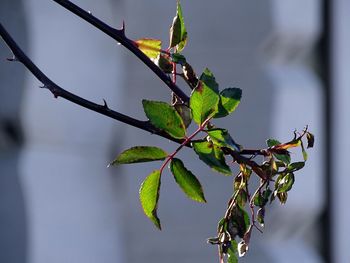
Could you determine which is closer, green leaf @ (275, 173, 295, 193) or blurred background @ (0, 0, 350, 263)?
green leaf @ (275, 173, 295, 193)

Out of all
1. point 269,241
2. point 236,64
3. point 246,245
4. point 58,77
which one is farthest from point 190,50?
point 246,245

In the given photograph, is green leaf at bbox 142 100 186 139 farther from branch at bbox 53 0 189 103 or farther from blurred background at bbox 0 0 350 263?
blurred background at bbox 0 0 350 263

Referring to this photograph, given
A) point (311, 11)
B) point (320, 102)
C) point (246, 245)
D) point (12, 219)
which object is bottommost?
point (246, 245)

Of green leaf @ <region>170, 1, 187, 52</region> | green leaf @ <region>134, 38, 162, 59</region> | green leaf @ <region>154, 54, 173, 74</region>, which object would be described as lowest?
green leaf @ <region>154, 54, 173, 74</region>

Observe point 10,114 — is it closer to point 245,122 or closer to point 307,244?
point 245,122

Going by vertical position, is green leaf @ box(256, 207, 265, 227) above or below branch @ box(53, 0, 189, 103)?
below

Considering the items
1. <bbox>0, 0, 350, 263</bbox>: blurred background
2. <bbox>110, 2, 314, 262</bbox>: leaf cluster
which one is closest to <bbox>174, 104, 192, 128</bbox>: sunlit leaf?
<bbox>110, 2, 314, 262</bbox>: leaf cluster

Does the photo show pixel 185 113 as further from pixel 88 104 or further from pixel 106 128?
pixel 106 128
